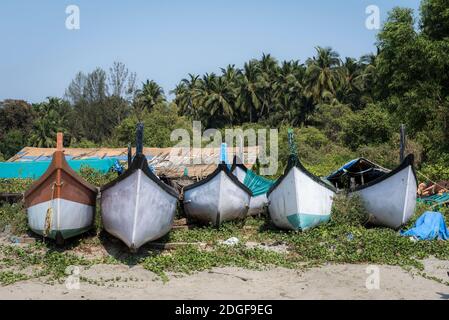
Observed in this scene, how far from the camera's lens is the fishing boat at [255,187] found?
13.5 meters

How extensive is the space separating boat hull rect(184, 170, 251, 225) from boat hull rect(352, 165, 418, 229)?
3.16 meters

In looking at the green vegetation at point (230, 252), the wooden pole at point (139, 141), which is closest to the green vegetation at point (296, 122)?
the green vegetation at point (230, 252)

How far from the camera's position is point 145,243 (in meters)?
9.64

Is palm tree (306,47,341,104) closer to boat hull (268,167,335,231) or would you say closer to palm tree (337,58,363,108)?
palm tree (337,58,363,108)

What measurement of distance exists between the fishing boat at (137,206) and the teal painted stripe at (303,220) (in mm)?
2861

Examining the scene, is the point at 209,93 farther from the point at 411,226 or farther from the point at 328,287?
the point at 328,287

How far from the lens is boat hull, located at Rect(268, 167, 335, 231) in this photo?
11.0 meters

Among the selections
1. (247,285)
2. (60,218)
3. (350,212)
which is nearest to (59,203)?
(60,218)

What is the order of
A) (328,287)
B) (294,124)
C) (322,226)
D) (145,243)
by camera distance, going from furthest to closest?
1. (294,124)
2. (322,226)
3. (145,243)
4. (328,287)

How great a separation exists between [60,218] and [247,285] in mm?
3982

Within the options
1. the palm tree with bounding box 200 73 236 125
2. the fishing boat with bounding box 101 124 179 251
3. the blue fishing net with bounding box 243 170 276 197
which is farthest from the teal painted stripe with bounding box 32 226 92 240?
the palm tree with bounding box 200 73 236 125

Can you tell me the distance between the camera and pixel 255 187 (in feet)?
46.5

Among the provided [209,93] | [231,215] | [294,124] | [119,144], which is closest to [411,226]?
[231,215]

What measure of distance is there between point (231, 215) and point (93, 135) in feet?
139
